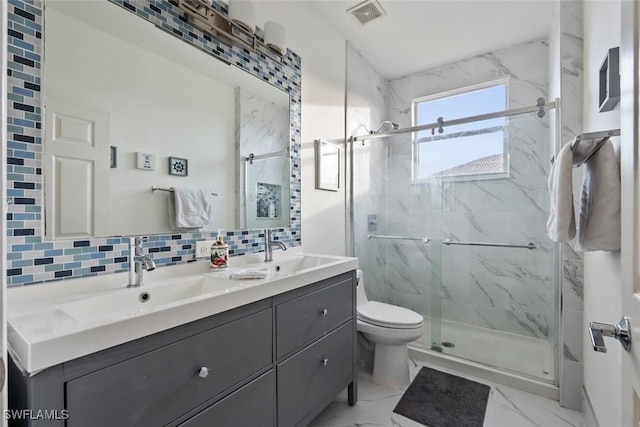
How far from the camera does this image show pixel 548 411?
173 centimetres

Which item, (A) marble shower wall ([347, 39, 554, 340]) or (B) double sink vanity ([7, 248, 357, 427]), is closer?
(B) double sink vanity ([7, 248, 357, 427])

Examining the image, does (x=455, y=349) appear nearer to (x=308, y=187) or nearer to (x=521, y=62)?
(x=308, y=187)

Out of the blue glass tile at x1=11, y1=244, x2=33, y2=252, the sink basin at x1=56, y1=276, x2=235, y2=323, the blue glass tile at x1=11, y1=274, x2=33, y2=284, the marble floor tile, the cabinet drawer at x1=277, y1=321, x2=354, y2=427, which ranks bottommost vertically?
the marble floor tile

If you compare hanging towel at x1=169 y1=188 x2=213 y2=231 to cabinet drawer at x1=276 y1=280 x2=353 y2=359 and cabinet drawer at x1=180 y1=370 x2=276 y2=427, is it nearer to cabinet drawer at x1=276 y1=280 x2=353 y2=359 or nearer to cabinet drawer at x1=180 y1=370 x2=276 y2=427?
cabinet drawer at x1=276 y1=280 x2=353 y2=359

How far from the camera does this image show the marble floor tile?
5.32 feet

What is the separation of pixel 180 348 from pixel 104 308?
13.2 inches

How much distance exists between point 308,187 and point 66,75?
141 centimetres

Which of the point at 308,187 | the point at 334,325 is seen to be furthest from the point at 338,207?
the point at 334,325

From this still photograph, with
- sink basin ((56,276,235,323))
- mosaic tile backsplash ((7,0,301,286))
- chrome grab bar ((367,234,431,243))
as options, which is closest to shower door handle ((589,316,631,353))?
sink basin ((56,276,235,323))

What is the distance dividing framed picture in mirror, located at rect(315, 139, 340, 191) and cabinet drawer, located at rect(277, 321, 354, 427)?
1.08 m

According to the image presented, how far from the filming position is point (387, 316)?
206 cm

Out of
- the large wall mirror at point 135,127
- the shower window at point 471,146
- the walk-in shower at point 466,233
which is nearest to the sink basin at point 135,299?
the large wall mirror at point 135,127

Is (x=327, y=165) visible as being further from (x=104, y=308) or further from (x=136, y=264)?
(x=104, y=308)

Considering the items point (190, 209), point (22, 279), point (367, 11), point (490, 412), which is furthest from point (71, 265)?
point (367, 11)
